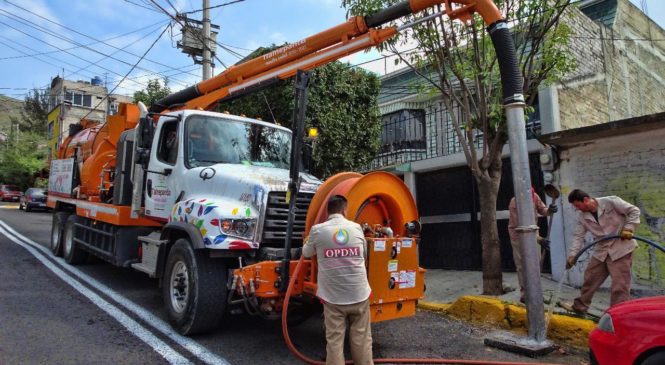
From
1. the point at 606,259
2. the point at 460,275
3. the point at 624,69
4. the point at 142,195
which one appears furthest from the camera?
the point at 624,69

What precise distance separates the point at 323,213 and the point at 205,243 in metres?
1.29

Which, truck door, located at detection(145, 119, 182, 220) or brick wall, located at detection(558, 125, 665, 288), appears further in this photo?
brick wall, located at detection(558, 125, 665, 288)

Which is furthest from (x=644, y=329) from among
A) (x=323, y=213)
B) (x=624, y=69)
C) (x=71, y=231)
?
(x=624, y=69)

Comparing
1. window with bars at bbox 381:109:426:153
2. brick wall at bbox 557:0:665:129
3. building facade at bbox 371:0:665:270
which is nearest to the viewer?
building facade at bbox 371:0:665:270

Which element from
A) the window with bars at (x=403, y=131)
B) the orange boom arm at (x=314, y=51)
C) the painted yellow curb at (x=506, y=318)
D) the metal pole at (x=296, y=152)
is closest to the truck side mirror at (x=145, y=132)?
the orange boom arm at (x=314, y=51)

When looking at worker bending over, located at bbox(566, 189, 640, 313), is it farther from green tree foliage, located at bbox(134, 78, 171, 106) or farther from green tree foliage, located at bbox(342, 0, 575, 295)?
green tree foliage, located at bbox(134, 78, 171, 106)

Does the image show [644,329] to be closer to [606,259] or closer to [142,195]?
[606,259]

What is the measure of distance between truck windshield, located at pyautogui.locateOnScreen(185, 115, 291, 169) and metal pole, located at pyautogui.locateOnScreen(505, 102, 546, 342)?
3002 mm

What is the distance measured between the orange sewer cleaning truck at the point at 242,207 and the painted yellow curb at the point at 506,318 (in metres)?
1.72

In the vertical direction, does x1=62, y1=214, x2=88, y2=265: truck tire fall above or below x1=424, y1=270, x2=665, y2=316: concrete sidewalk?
above

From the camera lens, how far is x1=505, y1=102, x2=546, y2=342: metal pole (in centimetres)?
483

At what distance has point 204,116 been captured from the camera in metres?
6.16

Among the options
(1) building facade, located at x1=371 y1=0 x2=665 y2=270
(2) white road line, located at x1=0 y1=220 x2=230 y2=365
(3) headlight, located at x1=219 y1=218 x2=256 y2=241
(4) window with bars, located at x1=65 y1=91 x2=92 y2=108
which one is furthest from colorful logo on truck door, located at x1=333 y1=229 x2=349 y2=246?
(4) window with bars, located at x1=65 y1=91 x2=92 y2=108

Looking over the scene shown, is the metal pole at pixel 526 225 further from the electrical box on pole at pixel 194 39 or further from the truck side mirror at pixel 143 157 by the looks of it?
the electrical box on pole at pixel 194 39
